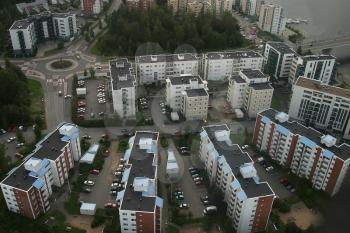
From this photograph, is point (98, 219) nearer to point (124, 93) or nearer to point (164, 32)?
point (124, 93)

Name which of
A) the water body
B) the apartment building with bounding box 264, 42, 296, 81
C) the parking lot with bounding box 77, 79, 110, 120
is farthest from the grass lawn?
the water body

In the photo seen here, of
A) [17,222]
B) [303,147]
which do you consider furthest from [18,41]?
[303,147]

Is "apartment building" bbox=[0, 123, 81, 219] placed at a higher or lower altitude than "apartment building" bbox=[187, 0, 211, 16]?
lower

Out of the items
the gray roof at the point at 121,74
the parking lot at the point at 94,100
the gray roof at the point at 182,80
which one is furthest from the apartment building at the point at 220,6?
the parking lot at the point at 94,100

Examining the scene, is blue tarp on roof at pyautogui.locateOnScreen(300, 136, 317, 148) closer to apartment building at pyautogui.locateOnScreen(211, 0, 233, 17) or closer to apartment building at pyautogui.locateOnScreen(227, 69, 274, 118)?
apartment building at pyautogui.locateOnScreen(227, 69, 274, 118)

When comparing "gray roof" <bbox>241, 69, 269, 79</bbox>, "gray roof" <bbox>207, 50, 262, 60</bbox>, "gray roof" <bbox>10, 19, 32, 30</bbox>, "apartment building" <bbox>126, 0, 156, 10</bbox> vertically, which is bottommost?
"gray roof" <bbox>207, 50, 262, 60</bbox>

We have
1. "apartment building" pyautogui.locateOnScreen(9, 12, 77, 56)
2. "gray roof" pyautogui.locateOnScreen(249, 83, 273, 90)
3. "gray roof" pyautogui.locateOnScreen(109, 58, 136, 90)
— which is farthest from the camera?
"apartment building" pyautogui.locateOnScreen(9, 12, 77, 56)
